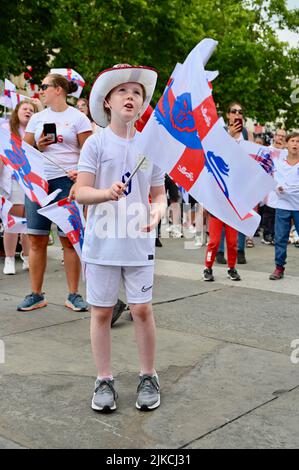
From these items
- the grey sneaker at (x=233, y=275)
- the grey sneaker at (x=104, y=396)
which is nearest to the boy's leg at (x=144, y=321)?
the grey sneaker at (x=104, y=396)

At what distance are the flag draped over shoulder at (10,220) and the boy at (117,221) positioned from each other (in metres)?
4.00

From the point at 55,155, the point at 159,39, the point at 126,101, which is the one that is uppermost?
the point at 159,39

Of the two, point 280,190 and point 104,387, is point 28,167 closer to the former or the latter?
point 104,387

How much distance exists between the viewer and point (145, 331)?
378 centimetres

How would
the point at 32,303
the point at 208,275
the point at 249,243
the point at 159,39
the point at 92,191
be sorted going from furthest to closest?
the point at 159,39 < the point at 249,243 < the point at 208,275 < the point at 32,303 < the point at 92,191

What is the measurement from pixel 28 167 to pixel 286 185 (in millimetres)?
3295

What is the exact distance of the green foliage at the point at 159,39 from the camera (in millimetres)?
18938

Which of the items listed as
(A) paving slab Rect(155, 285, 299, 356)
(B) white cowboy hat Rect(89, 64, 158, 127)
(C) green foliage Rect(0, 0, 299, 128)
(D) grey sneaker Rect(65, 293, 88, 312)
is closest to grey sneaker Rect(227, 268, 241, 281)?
(A) paving slab Rect(155, 285, 299, 356)

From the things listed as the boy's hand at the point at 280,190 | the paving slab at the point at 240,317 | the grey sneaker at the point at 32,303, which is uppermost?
the boy's hand at the point at 280,190

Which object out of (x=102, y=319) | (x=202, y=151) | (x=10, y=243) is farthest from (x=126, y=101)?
(x=10, y=243)

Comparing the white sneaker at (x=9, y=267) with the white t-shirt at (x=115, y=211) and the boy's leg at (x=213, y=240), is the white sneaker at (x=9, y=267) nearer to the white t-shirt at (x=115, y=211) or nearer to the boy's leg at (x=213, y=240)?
the boy's leg at (x=213, y=240)
